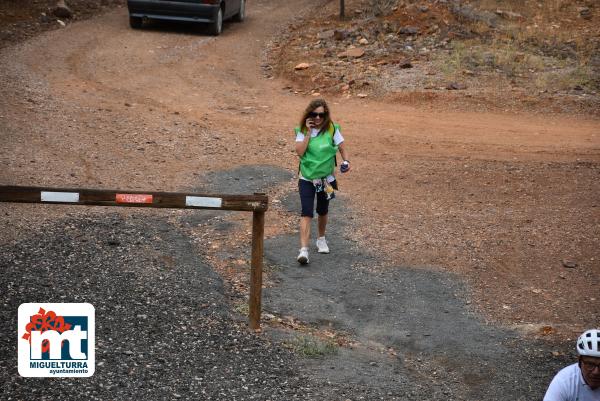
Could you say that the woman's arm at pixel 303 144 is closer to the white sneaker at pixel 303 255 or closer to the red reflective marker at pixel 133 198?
the white sneaker at pixel 303 255

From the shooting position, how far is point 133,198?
667 cm

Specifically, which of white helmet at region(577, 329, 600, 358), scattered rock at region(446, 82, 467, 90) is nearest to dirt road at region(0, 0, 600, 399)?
scattered rock at region(446, 82, 467, 90)

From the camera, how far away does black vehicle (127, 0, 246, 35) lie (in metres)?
20.8

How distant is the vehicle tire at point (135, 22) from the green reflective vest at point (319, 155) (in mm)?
14203

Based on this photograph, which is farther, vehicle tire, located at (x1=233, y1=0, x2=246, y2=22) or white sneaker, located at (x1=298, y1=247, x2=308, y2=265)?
vehicle tire, located at (x1=233, y1=0, x2=246, y2=22)

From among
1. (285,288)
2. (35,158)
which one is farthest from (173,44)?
(285,288)

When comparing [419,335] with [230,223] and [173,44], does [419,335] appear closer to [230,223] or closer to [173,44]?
[230,223]

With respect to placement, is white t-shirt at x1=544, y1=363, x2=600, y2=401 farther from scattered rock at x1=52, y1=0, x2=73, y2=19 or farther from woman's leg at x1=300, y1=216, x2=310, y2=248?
scattered rock at x1=52, y1=0, x2=73, y2=19

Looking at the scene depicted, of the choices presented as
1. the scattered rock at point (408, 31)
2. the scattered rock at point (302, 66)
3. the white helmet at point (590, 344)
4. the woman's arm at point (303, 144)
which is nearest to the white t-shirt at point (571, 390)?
the white helmet at point (590, 344)

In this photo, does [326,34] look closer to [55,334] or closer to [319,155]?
[319,155]

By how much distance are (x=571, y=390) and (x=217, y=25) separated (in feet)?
60.0

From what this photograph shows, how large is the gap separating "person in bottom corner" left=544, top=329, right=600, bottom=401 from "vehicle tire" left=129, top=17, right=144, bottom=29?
18.6 m

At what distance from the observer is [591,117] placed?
627 inches

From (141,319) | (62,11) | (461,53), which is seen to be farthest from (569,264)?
(62,11)
